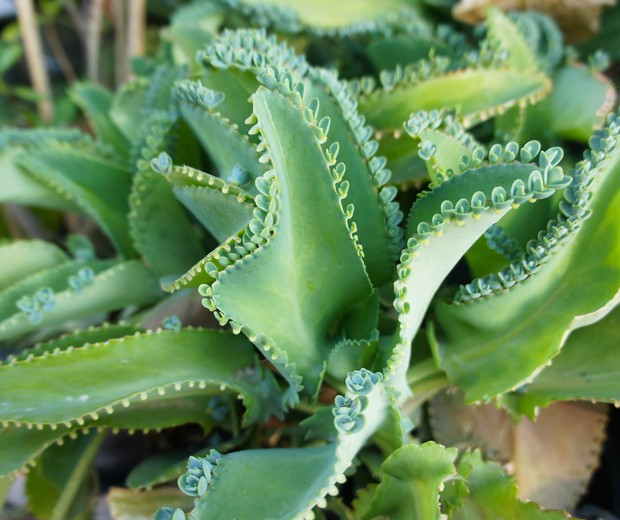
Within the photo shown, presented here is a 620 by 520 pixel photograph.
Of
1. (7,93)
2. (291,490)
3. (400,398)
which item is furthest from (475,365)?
(7,93)

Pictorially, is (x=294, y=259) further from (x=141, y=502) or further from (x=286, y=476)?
(x=141, y=502)

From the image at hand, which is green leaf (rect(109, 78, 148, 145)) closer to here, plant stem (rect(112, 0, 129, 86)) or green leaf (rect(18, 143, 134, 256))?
green leaf (rect(18, 143, 134, 256))

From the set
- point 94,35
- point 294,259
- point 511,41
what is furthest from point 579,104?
point 94,35

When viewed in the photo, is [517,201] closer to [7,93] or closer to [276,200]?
[276,200]

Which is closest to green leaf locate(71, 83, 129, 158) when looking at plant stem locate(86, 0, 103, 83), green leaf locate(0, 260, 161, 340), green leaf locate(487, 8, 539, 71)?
green leaf locate(0, 260, 161, 340)

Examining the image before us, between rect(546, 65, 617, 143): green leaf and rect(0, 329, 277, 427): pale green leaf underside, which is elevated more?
rect(546, 65, 617, 143): green leaf

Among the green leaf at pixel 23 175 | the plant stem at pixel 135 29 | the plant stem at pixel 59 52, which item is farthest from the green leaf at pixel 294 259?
the plant stem at pixel 59 52
